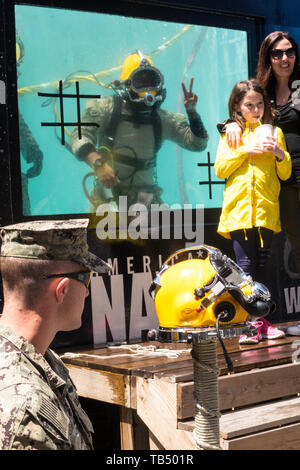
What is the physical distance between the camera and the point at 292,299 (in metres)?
5.65

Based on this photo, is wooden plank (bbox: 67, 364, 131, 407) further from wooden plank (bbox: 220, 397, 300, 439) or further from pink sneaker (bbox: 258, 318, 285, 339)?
pink sneaker (bbox: 258, 318, 285, 339)

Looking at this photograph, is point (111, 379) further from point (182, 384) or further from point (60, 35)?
point (60, 35)

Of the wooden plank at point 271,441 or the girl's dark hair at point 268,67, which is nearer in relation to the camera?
the wooden plank at point 271,441

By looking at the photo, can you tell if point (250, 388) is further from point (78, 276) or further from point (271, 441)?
point (78, 276)

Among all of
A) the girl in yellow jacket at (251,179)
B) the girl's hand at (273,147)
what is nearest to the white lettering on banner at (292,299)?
the girl in yellow jacket at (251,179)

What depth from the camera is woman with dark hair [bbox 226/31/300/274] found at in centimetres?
460

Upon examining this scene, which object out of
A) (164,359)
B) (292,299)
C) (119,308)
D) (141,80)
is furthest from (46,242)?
(292,299)

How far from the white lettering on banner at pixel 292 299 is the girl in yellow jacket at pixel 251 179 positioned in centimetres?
114

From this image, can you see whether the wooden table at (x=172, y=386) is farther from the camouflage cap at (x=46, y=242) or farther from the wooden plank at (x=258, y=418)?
the camouflage cap at (x=46, y=242)

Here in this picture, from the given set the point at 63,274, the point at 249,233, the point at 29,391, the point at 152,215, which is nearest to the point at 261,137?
the point at 249,233

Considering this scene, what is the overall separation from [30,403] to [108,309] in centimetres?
316

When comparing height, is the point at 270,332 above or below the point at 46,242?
below

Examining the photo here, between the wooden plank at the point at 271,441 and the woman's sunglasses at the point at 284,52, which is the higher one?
the woman's sunglasses at the point at 284,52

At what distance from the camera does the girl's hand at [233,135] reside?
4.39 metres
